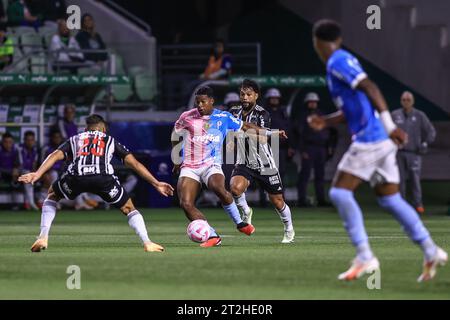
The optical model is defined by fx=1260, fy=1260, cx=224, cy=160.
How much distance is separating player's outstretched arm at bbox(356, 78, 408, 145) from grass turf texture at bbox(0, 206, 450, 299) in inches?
53.4

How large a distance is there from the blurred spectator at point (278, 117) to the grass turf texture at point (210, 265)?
5519 mm

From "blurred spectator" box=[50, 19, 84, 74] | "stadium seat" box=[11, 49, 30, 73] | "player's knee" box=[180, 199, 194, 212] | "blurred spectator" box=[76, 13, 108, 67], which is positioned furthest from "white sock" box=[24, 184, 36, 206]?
"player's knee" box=[180, 199, 194, 212]

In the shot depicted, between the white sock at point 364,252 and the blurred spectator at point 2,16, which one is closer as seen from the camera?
the white sock at point 364,252

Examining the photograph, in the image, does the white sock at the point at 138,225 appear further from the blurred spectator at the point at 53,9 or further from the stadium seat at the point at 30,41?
the blurred spectator at the point at 53,9

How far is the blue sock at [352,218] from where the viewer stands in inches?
456

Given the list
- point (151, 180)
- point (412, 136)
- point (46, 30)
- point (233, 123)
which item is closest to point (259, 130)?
point (233, 123)

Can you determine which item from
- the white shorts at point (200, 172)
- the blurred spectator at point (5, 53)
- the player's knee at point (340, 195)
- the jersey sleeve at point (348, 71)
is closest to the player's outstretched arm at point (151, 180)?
the white shorts at point (200, 172)

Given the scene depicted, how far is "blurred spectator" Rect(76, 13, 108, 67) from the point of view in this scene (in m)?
30.6

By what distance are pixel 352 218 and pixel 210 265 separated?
7.23 ft

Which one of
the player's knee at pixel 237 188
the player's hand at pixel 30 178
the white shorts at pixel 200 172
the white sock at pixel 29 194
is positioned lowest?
the white sock at pixel 29 194

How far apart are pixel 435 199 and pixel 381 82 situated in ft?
18.5
